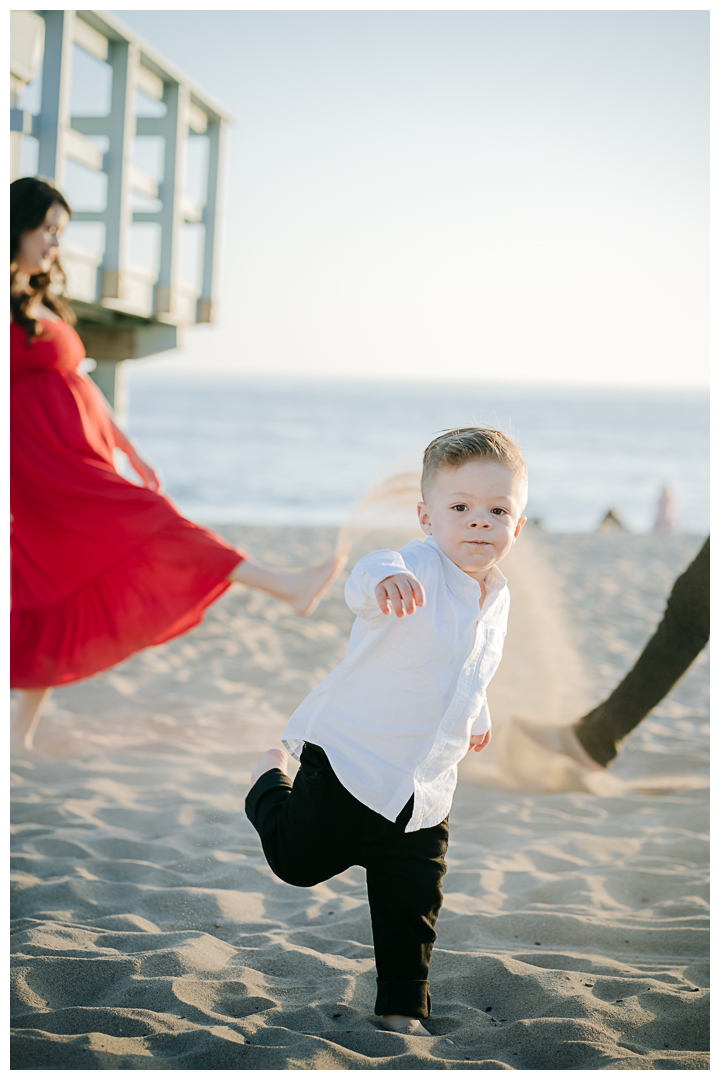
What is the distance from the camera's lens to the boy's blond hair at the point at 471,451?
1.84 m

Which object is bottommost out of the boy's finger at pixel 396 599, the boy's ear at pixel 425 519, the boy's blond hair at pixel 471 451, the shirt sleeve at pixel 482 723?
the shirt sleeve at pixel 482 723

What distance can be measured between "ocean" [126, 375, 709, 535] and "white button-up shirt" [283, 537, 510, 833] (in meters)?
0.40

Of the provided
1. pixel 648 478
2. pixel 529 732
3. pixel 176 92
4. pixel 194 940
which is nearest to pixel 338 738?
pixel 194 940

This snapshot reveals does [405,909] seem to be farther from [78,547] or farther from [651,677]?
[78,547]

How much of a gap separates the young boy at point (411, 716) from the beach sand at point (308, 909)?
27 centimetres

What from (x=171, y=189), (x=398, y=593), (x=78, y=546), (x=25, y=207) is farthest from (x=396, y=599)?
(x=171, y=189)

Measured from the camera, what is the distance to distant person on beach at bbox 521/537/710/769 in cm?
303

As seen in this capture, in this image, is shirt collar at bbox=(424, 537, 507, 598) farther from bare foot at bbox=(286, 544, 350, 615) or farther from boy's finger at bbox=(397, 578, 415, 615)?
bare foot at bbox=(286, 544, 350, 615)

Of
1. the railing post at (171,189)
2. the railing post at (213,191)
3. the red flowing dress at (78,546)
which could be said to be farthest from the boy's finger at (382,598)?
the railing post at (213,191)

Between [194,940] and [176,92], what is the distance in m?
5.56

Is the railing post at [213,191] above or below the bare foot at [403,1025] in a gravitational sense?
above

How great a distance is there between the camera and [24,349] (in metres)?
3.59

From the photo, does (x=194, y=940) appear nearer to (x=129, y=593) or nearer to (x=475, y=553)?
(x=475, y=553)

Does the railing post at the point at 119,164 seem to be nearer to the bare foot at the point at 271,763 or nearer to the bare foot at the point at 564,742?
the bare foot at the point at 564,742
